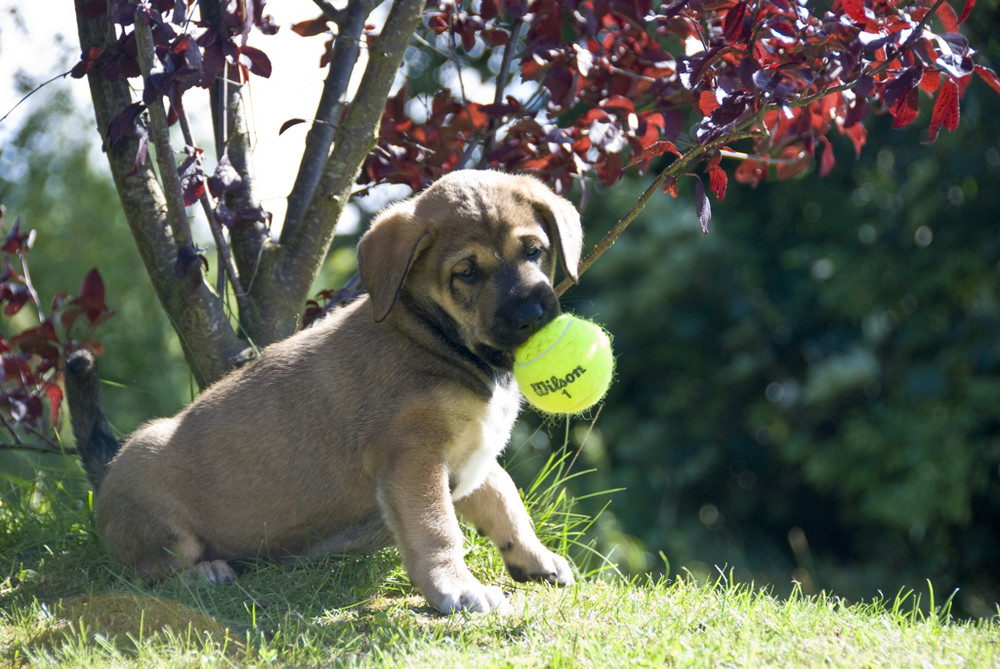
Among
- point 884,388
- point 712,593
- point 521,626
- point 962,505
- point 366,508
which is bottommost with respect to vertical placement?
point 962,505

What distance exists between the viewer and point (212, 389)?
159 inches

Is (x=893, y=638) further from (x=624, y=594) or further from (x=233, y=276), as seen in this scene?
(x=233, y=276)

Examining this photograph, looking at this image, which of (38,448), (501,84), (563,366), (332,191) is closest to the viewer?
(563,366)

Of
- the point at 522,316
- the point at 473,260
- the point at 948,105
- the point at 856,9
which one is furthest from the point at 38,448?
the point at 948,105

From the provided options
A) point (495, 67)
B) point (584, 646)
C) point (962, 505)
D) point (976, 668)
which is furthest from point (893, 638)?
point (495, 67)

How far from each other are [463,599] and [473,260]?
4.20 ft

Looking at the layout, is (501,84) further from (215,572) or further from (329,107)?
(215,572)

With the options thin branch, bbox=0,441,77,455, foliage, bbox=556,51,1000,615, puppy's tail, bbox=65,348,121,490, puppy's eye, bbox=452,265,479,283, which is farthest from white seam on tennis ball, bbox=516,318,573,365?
foliage, bbox=556,51,1000,615

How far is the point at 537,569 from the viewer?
3.81m

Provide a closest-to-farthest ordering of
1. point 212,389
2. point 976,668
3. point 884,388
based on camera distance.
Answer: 1. point 976,668
2. point 212,389
3. point 884,388

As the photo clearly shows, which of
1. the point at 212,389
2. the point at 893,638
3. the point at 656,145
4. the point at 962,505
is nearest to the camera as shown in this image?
the point at 893,638

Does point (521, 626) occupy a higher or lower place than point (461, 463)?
lower

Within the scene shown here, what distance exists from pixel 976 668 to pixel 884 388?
5965 mm

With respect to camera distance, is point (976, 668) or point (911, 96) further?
point (911, 96)
